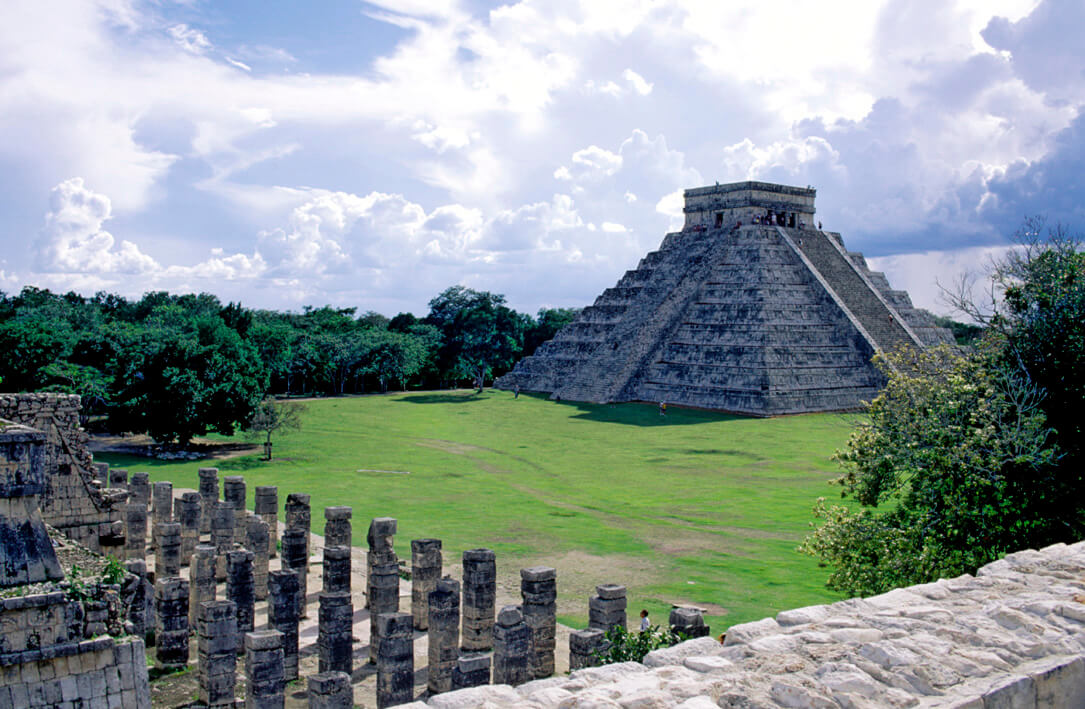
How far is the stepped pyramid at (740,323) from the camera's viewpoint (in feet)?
135

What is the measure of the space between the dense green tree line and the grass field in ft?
7.46

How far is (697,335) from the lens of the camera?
1767 inches

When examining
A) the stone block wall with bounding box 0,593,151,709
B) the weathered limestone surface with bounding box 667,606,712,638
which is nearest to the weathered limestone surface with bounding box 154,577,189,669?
the stone block wall with bounding box 0,593,151,709

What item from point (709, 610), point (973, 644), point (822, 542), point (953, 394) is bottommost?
point (709, 610)

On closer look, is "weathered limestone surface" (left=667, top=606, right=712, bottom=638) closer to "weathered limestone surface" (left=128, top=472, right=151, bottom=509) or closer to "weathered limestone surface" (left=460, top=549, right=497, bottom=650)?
"weathered limestone surface" (left=460, top=549, right=497, bottom=650)

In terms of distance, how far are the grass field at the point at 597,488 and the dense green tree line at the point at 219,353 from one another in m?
2.27

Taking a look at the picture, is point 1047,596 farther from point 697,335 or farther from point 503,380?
point 503,380

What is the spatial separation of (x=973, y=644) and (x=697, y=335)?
131 ft

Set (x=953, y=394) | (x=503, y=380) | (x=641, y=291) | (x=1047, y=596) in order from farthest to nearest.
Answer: (x=503, y=380) < (x=641, y=291) < (x=953, y=394) < (x=1047, y=596)

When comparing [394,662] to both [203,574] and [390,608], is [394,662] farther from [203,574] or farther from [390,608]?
[203,574]

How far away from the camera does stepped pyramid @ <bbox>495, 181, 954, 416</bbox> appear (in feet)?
135

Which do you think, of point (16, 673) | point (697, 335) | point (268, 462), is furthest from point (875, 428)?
point (697, 335)

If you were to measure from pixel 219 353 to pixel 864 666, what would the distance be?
2808cm

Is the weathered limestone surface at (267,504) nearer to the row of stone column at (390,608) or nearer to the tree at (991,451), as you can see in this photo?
the row of stone column at (390,608)
